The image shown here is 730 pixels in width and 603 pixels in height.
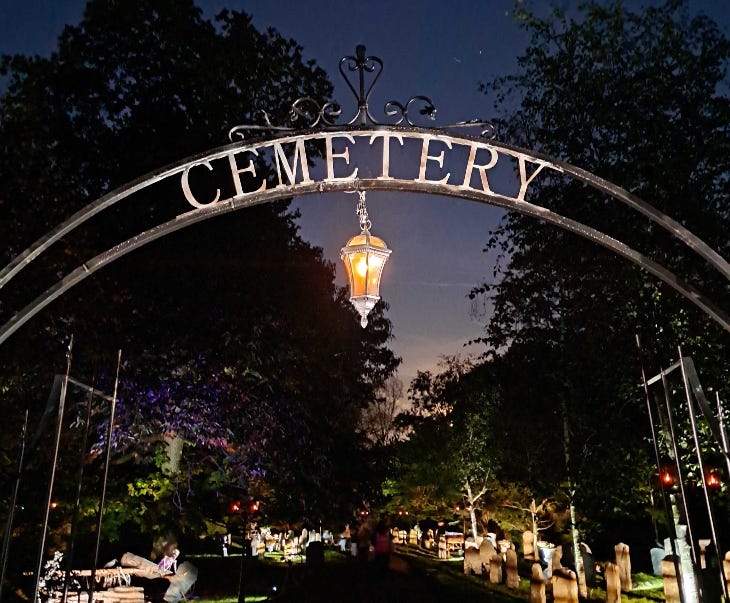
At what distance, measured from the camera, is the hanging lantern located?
6746 mm

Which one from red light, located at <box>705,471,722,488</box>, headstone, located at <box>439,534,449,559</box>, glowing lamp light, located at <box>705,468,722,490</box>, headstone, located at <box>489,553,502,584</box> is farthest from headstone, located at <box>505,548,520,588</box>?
headstone, located at <box>439,534,449,559</box>

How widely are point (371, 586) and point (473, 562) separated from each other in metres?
4.30

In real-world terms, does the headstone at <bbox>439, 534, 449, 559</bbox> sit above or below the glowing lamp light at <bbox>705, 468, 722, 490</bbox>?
below

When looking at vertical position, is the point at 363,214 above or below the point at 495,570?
above

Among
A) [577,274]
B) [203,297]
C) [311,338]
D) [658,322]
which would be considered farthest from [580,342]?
[203,297]

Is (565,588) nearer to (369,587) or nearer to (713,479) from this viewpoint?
(713,479)

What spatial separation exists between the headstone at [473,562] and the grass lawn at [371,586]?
45 cm

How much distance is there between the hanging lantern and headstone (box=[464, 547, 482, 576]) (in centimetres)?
1685

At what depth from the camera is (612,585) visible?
14.0m

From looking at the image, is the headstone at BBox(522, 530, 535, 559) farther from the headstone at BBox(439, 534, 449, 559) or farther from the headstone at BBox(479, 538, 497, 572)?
the headstone at BBox(439, 534, 449, 559)

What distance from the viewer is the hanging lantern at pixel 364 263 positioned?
6.75m

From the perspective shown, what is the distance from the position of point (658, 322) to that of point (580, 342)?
11.0ft

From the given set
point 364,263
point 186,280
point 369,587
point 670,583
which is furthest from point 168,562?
point 364,263

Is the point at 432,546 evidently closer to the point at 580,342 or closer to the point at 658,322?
the point at 580,342
